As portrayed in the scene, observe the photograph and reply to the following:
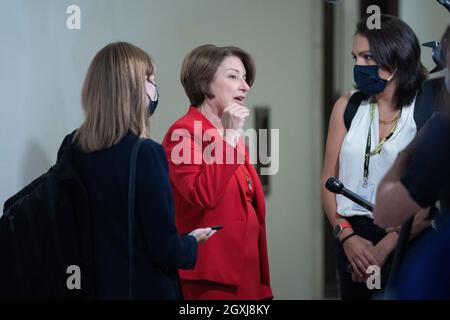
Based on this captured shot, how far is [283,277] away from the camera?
356 centimetres

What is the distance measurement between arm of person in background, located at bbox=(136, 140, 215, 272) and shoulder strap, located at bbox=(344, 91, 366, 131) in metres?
0.71

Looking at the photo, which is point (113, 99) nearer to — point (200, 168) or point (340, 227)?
point (200, 168)

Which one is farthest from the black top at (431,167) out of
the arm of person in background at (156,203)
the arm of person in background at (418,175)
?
the arm of person in background at (156,203)

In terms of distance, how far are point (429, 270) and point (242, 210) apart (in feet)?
2.73

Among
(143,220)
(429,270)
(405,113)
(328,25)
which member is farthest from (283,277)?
(429,270)

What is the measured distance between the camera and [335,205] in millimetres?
2336

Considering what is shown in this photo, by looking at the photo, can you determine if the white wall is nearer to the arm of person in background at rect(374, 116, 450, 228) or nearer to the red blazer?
the red blazer

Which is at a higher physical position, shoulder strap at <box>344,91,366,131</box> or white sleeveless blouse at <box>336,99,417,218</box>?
shoulder strap at <box>344,91,366,131</box>

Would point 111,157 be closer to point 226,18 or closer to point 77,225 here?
point 77,225

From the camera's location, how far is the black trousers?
88.0 inches

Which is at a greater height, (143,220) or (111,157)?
(111,157)

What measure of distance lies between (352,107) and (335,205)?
30cm

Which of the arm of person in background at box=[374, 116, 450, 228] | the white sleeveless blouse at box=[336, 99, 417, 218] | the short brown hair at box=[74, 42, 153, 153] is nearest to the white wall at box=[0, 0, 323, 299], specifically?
the short brown hair at box=[74, 42, 153, 153]
